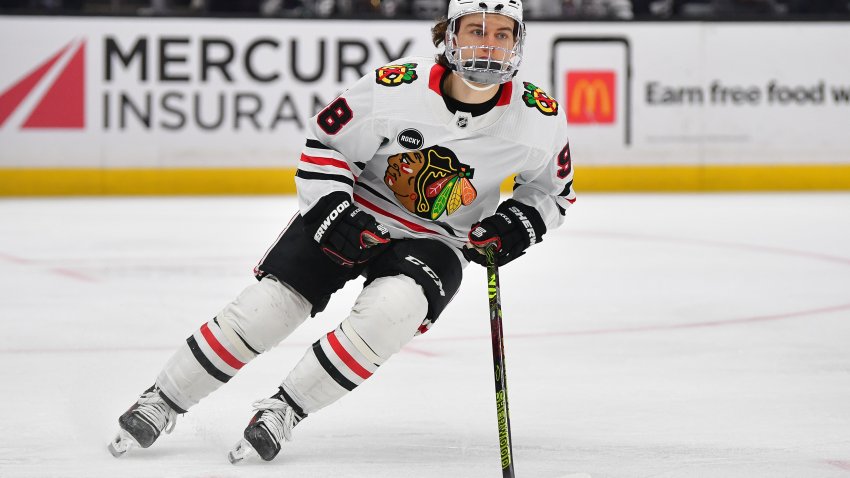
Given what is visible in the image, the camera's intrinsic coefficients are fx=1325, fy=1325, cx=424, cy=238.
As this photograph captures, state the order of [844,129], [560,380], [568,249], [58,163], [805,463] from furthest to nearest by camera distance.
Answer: [844,129] < [58,163] < [568,249] < [560,380] < [805,463]

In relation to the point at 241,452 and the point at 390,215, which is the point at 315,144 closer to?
the point at 390,215

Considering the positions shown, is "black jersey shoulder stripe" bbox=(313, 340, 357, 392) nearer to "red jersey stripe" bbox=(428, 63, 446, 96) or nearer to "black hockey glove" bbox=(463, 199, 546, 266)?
"black hockey glove" bbox=(463, 199, 546, 266)

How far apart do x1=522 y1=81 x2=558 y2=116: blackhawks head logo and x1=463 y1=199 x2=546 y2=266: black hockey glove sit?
0.18 meters

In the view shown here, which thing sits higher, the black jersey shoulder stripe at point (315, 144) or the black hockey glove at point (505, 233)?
the black jersey shoulder stripe at point (315, 144)

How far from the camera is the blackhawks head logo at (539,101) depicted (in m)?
2.42

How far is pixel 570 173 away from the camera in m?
2.49

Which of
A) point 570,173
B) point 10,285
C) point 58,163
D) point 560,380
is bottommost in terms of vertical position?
point 58,163

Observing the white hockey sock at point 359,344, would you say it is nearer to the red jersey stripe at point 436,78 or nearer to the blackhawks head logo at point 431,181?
the blackhawks head logo at point 431,181

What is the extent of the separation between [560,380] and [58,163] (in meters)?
6.01

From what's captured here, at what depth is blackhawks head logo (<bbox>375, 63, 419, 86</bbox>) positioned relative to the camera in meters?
2.40

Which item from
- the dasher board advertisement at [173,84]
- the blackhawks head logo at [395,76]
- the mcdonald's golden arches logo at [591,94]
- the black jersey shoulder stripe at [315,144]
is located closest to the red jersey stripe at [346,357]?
the black jersey shoulder stripe at [315,144]

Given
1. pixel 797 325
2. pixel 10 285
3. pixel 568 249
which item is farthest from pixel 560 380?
pixel 568 249

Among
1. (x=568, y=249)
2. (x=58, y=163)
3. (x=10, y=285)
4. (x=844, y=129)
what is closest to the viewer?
(x=10, y=285)

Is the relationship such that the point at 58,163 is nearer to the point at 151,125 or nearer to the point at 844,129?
the point at 151,125
